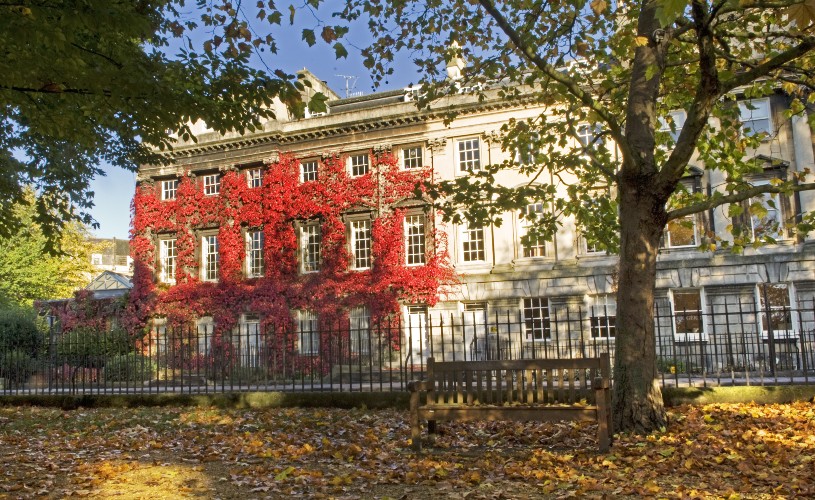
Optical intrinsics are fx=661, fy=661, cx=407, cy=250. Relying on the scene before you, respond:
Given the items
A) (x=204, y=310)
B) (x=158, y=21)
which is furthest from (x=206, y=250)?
(x=158, y=21)

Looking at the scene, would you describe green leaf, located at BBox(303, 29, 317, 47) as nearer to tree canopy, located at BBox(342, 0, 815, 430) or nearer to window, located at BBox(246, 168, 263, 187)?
tree canopy, located at BBox(342, 0, 815, 430)

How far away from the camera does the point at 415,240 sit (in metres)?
29.6

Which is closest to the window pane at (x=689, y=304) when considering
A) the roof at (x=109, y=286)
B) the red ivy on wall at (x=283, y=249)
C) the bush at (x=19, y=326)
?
the red ivy on wall at (x=283, y=249)

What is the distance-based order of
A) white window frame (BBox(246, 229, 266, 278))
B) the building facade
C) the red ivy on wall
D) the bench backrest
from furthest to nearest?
white window frame (BBox(246, 229, 266, 278)) < the red ivy on wall < the building facade < the bench backrest

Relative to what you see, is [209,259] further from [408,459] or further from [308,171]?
[408,459]

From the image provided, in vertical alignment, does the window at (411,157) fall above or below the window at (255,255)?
above

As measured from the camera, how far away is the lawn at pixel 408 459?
5969 mm

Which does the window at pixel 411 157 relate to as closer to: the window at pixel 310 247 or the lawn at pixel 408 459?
the window at pixel 310 247

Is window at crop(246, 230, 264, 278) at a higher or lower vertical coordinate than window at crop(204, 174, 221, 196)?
lower

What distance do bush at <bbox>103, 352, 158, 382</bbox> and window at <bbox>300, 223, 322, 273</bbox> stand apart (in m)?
12.4

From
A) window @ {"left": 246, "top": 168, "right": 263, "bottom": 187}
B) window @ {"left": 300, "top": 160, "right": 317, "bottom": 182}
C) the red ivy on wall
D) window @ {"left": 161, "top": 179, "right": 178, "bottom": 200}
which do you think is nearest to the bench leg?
the red ivy on wall

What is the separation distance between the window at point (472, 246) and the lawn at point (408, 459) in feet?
60.5

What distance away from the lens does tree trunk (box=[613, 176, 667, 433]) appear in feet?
27.4

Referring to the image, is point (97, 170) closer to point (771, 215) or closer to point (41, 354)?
point (41, 354)
